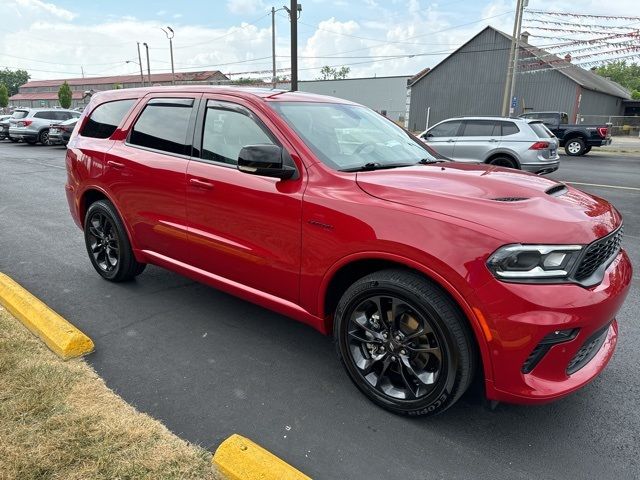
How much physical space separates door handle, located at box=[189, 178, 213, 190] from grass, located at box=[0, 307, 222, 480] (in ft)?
4.63

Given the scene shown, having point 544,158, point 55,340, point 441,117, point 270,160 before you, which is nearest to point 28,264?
point 55,340

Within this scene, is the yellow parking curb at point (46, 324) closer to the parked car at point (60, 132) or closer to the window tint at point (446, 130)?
the window tint at point (446, 130)

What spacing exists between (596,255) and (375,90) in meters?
51.3

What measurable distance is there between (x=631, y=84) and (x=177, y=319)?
391ft

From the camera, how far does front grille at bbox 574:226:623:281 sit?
2240 mm

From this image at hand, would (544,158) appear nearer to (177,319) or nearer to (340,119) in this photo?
(340,119)

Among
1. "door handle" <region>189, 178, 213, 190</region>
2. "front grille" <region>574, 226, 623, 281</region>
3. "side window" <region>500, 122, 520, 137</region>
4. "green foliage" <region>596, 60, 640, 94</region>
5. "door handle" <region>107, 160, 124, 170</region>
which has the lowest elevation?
"front grille" <region>574, 226, 623, 281</region>

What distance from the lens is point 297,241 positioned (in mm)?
2836

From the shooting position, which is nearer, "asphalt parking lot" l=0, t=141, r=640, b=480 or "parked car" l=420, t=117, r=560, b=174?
"asphalt parking lot" l=0, t=141, r=640, b=480

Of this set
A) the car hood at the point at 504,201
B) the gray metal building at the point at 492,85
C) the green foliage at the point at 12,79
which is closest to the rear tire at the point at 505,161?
the car hood at the point at 504,201

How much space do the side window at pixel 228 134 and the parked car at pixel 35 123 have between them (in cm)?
2111

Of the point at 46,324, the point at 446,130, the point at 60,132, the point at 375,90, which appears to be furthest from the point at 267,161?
the point at 375,90

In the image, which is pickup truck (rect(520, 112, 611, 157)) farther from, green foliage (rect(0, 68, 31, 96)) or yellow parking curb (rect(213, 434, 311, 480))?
green foliage (rect(0, 68, 31, 96))

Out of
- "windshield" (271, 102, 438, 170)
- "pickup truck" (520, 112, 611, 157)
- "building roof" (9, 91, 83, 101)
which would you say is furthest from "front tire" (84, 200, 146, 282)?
"building roof" (9, 91, 83, 101)
